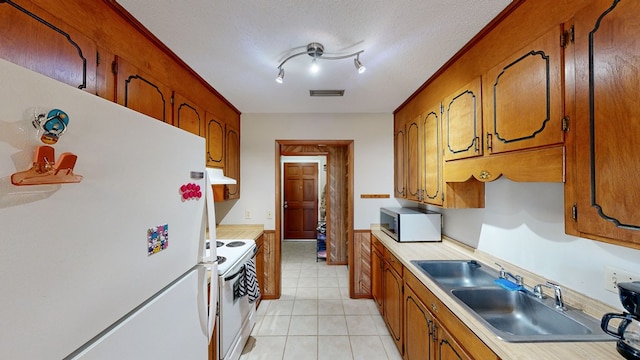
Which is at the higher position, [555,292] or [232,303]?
[555,292]

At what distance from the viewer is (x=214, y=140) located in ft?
7.77

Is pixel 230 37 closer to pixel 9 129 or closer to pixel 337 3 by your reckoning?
pixel 337 3

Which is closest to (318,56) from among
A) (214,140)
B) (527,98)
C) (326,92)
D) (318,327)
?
(326,92)

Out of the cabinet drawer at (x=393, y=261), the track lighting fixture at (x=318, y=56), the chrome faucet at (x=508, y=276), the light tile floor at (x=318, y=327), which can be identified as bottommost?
the light tile floor at (x=318, y=327)

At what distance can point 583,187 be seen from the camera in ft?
2.91

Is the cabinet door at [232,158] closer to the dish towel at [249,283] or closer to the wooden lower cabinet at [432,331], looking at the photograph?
the dish towel at [249,283]

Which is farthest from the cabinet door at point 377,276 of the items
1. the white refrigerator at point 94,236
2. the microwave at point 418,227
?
the white refrigerator at point 94,236

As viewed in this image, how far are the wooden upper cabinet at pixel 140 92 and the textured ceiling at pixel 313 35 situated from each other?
271 mm

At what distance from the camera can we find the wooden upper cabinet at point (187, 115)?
1.76 m

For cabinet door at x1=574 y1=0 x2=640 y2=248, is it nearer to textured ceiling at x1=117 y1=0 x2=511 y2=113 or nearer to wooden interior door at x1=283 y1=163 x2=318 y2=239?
textured ceiling at x1=117 y1=0 x2=511 y2=113

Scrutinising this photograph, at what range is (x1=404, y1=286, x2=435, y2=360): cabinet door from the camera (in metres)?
1.45

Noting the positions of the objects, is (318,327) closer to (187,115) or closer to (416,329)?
(416,329)

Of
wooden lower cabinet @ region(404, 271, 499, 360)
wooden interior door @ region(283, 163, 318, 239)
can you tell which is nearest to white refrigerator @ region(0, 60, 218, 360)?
wooden lower cabinet @ region(404, 271, 499, 360)

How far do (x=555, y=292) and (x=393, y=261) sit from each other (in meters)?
1.11
